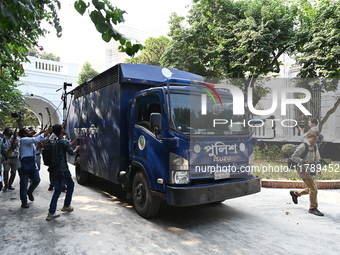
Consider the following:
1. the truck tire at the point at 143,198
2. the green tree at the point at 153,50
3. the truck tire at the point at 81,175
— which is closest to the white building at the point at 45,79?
the green tree at the point at 153,50

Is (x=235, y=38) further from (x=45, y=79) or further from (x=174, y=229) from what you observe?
(x=45, y=79)

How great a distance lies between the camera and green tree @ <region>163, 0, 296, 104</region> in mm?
10797

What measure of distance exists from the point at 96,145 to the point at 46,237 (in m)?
2.88

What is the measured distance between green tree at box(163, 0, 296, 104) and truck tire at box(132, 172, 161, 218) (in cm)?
764

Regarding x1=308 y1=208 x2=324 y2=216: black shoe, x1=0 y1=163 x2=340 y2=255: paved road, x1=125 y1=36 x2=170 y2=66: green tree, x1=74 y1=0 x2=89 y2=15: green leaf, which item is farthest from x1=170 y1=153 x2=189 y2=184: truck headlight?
x1=125 y1=36 x2=170 y2=66: green tree

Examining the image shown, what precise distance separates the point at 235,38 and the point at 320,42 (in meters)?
3.07

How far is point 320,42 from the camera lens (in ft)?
31.6

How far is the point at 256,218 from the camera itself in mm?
5137

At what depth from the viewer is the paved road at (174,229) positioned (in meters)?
3.80

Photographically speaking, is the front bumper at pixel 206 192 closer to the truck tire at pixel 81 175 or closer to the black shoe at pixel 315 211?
the black shoe at pixel 315 211

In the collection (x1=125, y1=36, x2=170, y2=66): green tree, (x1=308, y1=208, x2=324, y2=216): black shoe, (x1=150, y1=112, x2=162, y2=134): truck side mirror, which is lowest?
(x1=308, y1=208, x2=324, y2=216): black shoe

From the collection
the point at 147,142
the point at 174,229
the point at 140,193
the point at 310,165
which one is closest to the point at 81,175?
the point at 140,193

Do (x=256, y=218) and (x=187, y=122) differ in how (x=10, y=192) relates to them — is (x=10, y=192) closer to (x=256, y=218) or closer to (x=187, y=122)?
(x=187, y=122)

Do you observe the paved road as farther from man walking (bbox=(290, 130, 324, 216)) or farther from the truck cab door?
the truck cab door
